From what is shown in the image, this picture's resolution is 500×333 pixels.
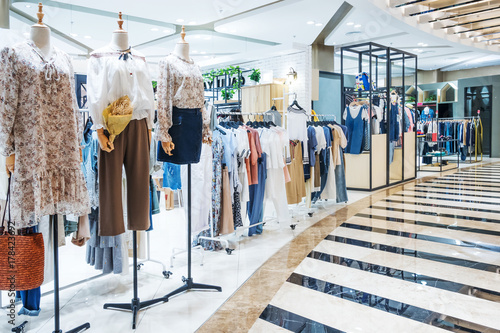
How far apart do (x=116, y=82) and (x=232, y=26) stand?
624 centimetres

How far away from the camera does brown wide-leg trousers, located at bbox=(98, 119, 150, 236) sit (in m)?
2.20

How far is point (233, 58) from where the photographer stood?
10320 millimetres

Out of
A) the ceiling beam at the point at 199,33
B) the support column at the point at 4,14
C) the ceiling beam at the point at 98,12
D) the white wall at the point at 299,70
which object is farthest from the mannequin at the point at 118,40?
the white wall at the point at 299,70

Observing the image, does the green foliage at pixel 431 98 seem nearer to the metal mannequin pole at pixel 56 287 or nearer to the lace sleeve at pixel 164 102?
the lace sleeve at pixel 164 102

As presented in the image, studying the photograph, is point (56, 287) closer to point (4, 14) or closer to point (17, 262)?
point (17, 262)

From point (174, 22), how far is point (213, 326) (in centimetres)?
668

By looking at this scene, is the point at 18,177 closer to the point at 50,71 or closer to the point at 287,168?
the point at 50,71

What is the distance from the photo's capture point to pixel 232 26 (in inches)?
312

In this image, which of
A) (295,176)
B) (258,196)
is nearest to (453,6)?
(295,176)

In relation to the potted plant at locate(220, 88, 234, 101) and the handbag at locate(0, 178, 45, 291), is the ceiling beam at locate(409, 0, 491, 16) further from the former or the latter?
the handbag at locate(0, 178, 45, 291)

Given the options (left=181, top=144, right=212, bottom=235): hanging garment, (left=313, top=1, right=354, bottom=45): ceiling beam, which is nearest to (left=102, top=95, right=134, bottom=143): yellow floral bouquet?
(left=181, top=144, right=212, bottom=235): hanging garment

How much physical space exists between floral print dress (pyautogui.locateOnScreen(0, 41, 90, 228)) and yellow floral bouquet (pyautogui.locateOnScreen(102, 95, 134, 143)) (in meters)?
0.17

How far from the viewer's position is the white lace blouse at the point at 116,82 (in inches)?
83.2

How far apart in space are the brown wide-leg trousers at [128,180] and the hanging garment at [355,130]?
4813 mm
